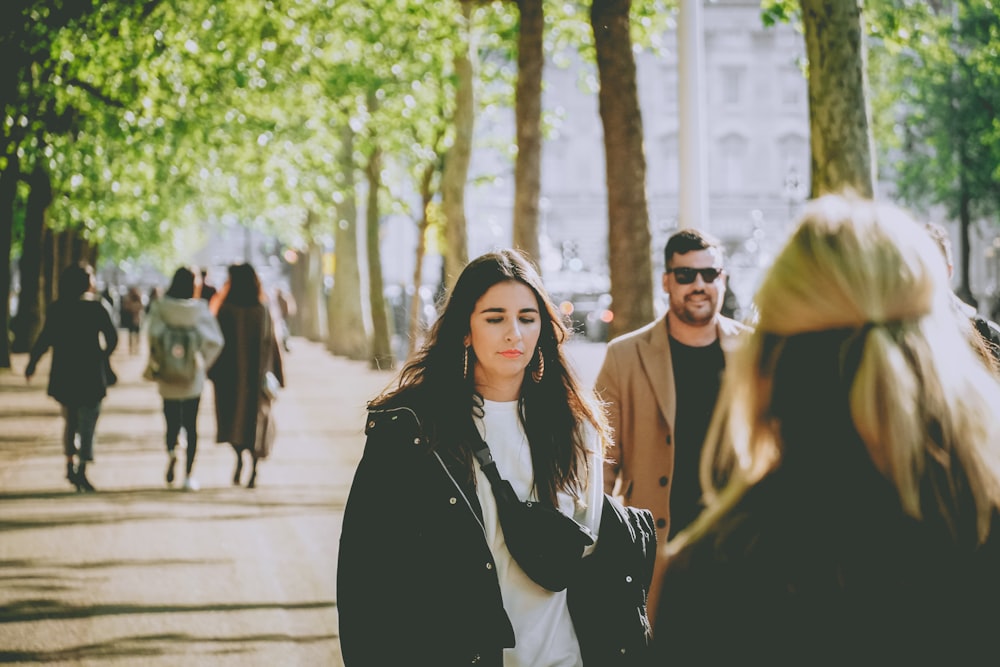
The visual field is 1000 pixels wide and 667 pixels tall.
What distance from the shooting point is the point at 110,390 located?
2800 cm

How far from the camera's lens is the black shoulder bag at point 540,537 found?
3.37 m

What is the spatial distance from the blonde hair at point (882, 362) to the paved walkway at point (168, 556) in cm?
206

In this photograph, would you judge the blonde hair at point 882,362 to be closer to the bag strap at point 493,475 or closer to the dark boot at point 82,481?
the bag strap at point 493,475

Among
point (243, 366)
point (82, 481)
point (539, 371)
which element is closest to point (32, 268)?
point (82, 481)

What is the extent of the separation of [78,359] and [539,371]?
392 inches

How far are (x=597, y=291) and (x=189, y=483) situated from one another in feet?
99.8

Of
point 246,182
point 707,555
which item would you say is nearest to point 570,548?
point 707,555

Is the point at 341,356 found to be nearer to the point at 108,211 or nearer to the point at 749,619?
the point at 108,211

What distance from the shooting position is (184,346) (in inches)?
513

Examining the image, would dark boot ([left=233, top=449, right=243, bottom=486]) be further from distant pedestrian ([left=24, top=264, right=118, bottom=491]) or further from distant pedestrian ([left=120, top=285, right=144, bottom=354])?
distant pedestrian ([left=120, top=285, right=144, bottom=354])

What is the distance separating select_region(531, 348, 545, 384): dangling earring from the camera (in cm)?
385

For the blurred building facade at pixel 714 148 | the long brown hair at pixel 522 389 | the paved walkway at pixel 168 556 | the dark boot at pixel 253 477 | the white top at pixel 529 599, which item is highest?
the blurred building facade at pixel 714 148

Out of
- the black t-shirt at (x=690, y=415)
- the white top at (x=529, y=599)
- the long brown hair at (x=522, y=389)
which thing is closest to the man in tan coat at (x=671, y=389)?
the black t-shirt at (x=690, y=415)

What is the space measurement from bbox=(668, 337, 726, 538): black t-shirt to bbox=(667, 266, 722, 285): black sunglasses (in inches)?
10.8
